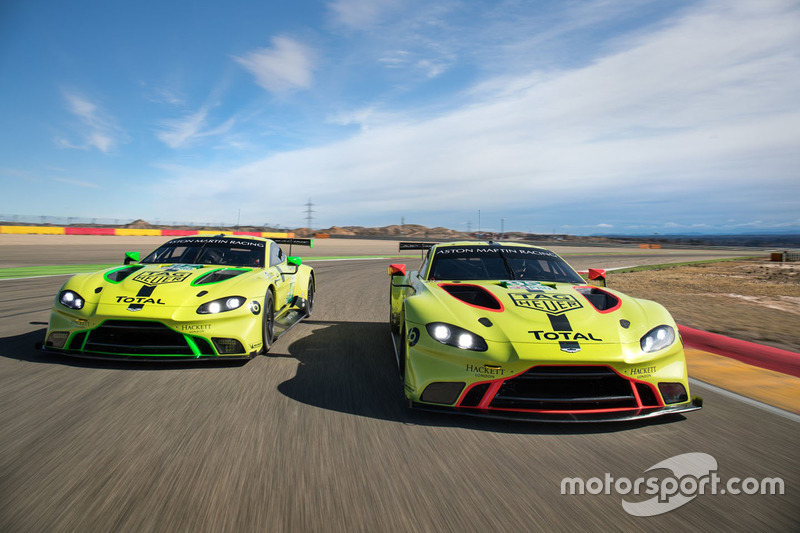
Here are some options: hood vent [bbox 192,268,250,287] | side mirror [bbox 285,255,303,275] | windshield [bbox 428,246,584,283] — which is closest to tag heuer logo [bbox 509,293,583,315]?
windshield [bbox 428,246,584,283]

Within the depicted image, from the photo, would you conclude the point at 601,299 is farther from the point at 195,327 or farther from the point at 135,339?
the point at 135,339

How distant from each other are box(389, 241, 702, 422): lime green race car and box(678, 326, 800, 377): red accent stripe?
2.15 metres

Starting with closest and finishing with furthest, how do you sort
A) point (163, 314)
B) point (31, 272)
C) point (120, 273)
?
point (163, 314) < point (120, 273) < point (31, 272)

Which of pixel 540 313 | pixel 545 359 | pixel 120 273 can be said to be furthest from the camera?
pixel 120 273

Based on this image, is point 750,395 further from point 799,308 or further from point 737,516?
point 799,308

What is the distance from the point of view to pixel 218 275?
17.1 ft

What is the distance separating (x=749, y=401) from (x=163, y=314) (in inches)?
193

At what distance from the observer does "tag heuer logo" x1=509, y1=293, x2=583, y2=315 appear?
143 inches

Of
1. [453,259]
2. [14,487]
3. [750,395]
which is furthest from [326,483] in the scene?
[750,395]

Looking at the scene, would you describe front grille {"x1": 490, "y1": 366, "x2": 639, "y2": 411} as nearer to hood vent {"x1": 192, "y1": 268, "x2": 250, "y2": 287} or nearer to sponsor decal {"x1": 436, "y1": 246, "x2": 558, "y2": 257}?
sponsor decal {"x1": 436, "y1": 246, "x2": 558, "y2": 257}

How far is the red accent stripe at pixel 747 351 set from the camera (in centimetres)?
485

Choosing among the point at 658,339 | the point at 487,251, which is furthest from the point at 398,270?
the point at 658,339

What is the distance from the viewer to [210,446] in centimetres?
278

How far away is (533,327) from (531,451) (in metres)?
0.86
